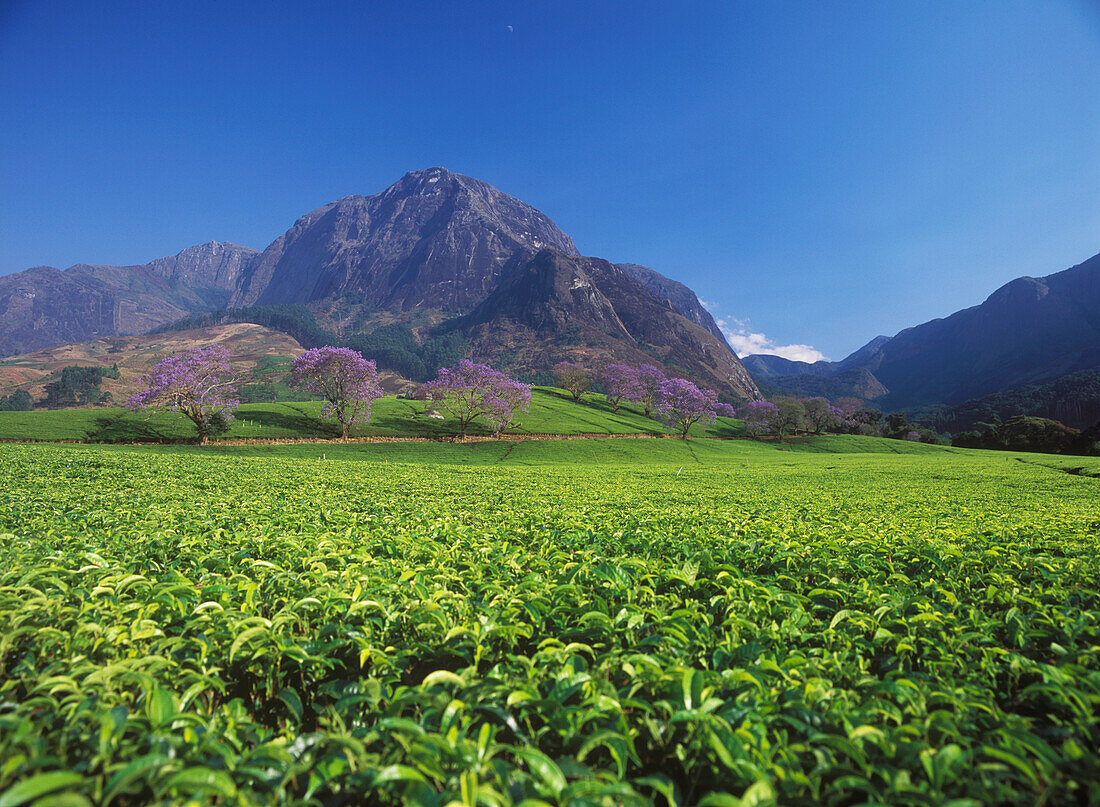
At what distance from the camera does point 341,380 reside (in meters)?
48.4

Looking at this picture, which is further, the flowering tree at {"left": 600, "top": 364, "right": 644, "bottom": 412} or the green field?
the flowering tree at {"left": 600, "top": 364, "right": 644, "bottom": 412}

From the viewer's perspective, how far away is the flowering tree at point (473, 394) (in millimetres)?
55125

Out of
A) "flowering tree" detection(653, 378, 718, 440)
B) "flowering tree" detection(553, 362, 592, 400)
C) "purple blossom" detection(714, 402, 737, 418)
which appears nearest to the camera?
"flowering tree" detection(653, 378, 718, 440)

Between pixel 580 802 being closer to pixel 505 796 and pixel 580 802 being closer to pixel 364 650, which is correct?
pixel 505 796

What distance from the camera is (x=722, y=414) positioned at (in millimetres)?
97250

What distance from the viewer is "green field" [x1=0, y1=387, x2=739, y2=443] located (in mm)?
42344

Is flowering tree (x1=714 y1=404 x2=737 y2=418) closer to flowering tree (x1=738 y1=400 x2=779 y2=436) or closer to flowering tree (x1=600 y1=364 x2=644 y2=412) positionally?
flowering tree (x1=738 y1=400 x2=779 y2=436)

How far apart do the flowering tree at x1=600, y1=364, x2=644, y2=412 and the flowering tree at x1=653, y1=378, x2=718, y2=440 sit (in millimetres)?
6655

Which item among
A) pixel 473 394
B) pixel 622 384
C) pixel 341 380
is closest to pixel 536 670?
pixel 341 380

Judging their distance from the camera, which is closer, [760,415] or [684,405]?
[684,405]

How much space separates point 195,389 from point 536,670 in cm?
4980

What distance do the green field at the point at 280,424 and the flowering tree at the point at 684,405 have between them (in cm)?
356

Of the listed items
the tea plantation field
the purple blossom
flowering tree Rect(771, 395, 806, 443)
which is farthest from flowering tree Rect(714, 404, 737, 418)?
the tea plantation field

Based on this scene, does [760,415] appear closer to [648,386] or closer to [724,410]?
[724,410]
